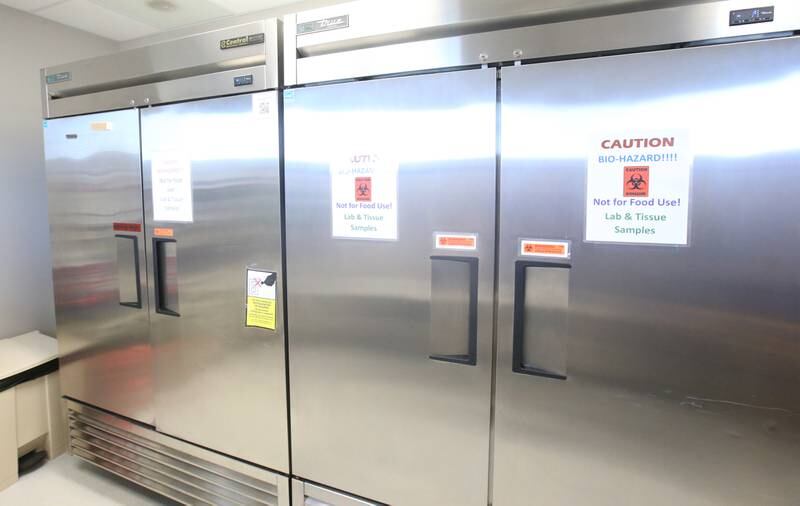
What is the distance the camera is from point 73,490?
7.02 feet

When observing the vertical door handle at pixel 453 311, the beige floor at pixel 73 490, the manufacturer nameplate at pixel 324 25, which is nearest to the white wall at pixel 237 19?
the manufacturer nameplate at pixel 324 25

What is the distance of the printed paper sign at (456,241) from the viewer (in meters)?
1.29

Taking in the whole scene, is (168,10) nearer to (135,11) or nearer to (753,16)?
(135,11)

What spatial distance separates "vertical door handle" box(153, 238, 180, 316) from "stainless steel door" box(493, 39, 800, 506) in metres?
A: 1.51

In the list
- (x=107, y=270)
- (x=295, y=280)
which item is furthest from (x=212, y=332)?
(x=107, y=270)

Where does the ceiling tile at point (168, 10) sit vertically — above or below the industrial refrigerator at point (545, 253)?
above

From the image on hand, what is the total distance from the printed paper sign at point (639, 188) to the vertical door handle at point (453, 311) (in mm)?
402

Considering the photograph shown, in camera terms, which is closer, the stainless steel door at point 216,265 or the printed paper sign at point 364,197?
the printed paper sign at point 364,197

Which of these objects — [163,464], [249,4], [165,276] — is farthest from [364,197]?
[249,4]

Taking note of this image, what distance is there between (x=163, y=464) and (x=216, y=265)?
109cm

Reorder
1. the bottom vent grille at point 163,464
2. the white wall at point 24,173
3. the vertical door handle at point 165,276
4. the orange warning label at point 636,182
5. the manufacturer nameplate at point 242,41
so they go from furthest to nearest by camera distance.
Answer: the white wall at point 24,173 < the vertical door handle at point 165,276 < the bottom vent grille at point 163,464 < the manufacturer nameplate at point 242,41 < the orange warning label at point 636,182

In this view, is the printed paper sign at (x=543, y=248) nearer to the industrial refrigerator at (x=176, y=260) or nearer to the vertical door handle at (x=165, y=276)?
the industrial refrigerator at (x=176, y=260)

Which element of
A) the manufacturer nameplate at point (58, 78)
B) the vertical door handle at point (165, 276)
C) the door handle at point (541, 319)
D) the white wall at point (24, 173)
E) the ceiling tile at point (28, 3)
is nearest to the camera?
the door handle at point (541, 319)

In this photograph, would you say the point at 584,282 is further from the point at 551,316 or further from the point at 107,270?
the point at 107,270
